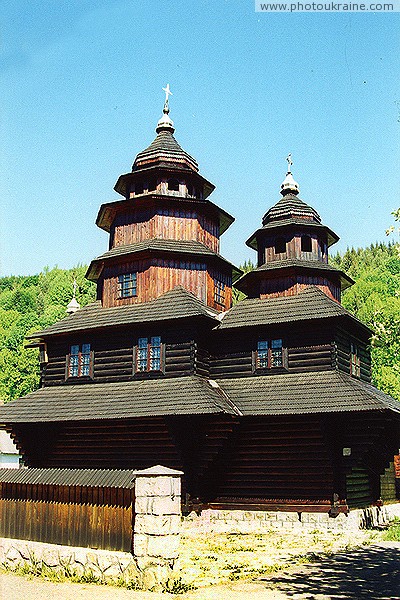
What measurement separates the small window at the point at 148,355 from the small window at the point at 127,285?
98.4 inches

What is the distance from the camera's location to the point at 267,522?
20172 millimetres

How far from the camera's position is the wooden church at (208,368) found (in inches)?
776

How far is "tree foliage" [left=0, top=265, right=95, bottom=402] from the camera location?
58188mm

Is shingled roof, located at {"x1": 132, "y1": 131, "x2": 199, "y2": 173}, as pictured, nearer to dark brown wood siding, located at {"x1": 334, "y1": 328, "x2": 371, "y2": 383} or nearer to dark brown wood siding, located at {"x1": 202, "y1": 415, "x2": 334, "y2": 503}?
dark brown wood siding, located at {"x1": 334, "y1": 328, "x2": 371, "y2": 383}

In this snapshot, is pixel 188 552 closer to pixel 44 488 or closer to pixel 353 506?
pixel 44 488

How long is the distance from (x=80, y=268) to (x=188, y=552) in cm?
7280

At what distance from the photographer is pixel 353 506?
67.9 feet

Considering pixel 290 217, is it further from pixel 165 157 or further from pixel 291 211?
pixel 165 157

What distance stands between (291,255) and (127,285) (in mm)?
6392

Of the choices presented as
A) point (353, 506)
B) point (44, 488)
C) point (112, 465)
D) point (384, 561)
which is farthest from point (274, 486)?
point (44, 488)

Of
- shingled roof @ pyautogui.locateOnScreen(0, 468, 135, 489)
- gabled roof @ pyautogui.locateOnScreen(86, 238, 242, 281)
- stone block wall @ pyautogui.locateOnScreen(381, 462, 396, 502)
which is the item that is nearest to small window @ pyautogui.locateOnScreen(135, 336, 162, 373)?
gabled roof @ pyautogui.locateOnScreen(86, 238, 242, 281)

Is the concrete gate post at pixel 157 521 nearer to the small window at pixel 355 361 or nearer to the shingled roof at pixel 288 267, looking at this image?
the small window at pixel 355 361

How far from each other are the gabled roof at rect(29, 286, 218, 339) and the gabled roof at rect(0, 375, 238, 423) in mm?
2026

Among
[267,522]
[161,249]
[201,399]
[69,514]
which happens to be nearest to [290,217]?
[161,249]
